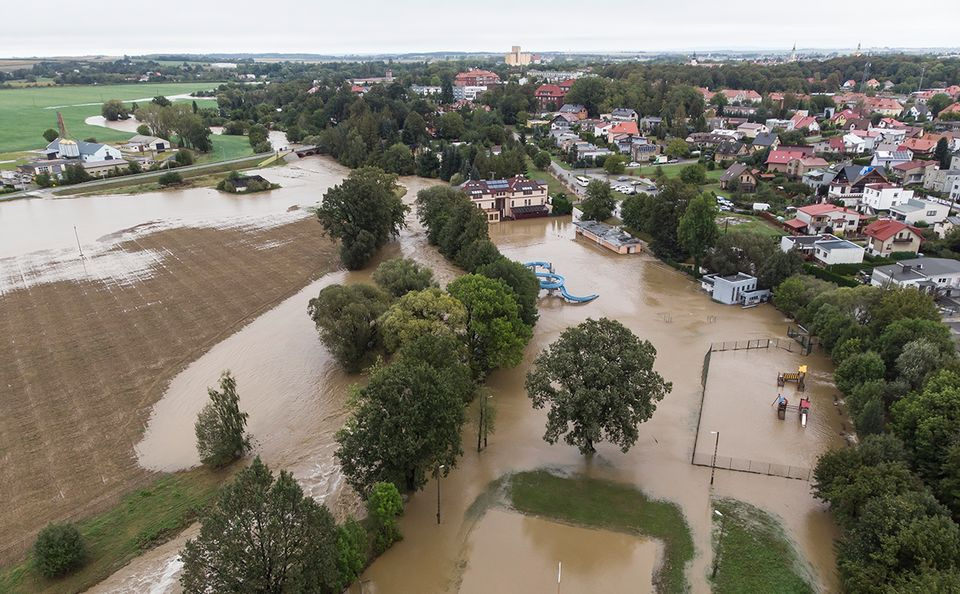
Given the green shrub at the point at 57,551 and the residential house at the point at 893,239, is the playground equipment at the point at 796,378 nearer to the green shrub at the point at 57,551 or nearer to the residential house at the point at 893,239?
the residential house at the point at 893,239

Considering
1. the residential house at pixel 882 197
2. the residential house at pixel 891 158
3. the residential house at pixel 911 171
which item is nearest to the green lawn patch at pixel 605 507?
the residential house at pixel 882 197

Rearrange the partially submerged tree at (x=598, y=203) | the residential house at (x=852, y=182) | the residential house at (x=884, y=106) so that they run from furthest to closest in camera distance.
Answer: the residential house at (x=884, y=106) < the partially submerged tree at (x=598, y=203) < the residential house at (x=852, y=182)

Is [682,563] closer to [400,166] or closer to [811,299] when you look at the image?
[811,299]

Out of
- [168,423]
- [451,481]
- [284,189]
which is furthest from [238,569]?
[284,189]

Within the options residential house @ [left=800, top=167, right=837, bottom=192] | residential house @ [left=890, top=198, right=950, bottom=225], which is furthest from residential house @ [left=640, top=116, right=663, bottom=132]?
residential house @ [left=890, top=198, right=950, bottom=225]

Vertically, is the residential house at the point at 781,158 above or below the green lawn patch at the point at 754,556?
above

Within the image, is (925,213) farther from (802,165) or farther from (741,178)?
(802,165)
